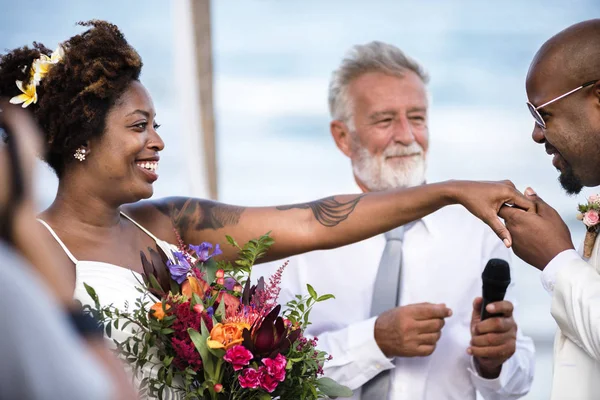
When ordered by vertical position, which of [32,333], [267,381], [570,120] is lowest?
[32,333]

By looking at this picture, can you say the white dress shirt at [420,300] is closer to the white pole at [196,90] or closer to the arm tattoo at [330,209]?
the arm tattoo at [330,209]

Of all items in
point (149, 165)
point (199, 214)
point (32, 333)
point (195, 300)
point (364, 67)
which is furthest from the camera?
point (364, 67)

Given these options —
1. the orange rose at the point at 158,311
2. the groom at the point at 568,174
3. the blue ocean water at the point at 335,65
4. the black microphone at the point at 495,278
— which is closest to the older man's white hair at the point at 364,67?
the black microphone at the point at 495,278

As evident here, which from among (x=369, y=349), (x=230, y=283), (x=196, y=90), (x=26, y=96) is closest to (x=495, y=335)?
(x=369, y=349)

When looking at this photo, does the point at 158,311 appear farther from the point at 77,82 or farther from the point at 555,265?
the point at 555,265

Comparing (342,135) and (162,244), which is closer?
(162,244)

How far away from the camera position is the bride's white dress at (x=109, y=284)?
2574mm

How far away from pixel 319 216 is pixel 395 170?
3.81ft

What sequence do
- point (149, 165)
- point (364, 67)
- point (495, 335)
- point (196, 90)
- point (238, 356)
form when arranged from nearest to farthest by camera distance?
point (238, 356) → point (149, 165) → point (495, 335) → point (364, 67) → point (196, 90)

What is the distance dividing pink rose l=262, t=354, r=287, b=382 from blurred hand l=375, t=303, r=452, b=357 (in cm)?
125

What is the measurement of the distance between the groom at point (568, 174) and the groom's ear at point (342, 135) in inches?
66.6

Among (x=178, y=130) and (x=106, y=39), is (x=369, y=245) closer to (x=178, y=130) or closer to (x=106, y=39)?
(x=106, y=39)

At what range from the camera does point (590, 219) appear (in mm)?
2738

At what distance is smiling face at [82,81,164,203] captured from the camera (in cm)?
283
